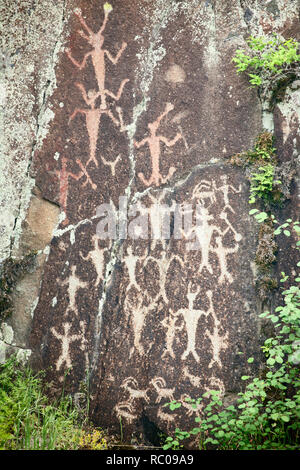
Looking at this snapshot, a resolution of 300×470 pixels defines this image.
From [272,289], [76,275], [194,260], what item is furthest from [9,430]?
[272,289]

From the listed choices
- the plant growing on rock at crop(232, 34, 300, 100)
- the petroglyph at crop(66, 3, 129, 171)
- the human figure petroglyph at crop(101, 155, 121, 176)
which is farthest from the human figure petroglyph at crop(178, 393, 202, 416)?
the plant growing on rock at crop(232, 34, 300, 100)

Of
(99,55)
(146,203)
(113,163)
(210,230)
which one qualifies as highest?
(99,55)

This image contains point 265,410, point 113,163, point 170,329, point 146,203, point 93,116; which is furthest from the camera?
point 93,116

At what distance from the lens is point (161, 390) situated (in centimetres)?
328

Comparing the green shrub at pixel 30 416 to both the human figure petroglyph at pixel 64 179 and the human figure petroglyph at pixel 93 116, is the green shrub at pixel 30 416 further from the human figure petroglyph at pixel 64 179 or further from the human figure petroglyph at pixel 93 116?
the human figure petroglyph at pixel 93 116

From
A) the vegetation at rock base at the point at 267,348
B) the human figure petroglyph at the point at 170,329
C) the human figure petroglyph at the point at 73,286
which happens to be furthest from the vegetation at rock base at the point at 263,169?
the human figure petroglyph at the point at 73,286

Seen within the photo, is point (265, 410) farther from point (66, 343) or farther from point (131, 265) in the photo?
point (66, 343)

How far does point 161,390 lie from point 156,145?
1.88 metres

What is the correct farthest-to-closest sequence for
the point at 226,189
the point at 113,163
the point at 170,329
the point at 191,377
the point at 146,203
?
the point at 113,163 → the point at 146,203 → the point at 226,189 → the point at 170,329 → the point at 191,377

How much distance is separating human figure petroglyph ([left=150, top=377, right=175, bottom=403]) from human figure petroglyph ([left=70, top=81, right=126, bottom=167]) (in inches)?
69.6

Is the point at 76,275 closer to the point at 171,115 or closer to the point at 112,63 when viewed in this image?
the point at 171,115

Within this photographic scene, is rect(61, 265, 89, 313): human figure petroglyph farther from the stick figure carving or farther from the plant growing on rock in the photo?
the plant growing on rock

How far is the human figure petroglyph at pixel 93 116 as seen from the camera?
3.77 m

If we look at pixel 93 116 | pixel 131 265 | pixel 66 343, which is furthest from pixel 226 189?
pixel 66 343
